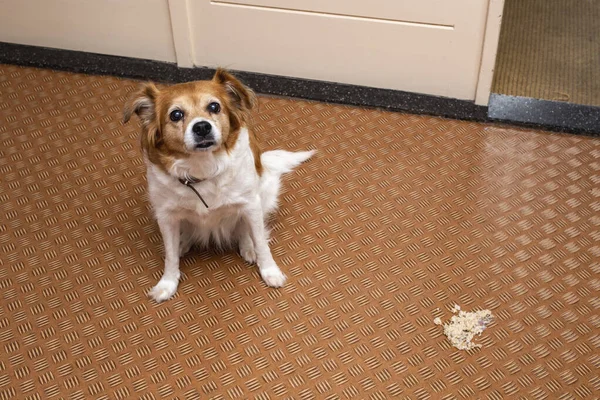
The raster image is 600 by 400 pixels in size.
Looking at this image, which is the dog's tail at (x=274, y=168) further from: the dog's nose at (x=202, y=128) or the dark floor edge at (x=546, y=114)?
the dark floor edge at (x=546, y=114)

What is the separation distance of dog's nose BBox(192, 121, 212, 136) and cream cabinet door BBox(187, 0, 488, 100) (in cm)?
110

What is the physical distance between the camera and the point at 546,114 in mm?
2887

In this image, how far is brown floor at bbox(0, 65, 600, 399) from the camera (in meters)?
2.05

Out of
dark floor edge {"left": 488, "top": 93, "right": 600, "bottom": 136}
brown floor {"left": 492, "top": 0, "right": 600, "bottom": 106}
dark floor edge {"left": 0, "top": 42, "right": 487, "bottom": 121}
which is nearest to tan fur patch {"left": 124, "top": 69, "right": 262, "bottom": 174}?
dark floor edge {"left": 0, "top": 42, "right": 487, "bottom": 121}

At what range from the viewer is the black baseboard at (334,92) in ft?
9.43

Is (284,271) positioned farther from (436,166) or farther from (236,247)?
(436,166)

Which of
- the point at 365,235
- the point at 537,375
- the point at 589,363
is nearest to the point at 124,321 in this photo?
the point at 365,235

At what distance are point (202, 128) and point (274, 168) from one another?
63 cm

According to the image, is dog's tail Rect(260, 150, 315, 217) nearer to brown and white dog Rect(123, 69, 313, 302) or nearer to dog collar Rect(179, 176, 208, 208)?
brown and white dog Rect(123, 69, 313, 302)

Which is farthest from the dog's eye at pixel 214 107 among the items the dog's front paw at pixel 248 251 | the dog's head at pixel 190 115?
the dog's front paw at pixel 248 251

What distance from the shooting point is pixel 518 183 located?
2631 millimetres

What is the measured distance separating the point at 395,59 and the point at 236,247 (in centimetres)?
105

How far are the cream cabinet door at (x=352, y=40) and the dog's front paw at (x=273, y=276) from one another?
1.05m

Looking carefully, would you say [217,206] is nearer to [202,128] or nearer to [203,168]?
[203,168]
